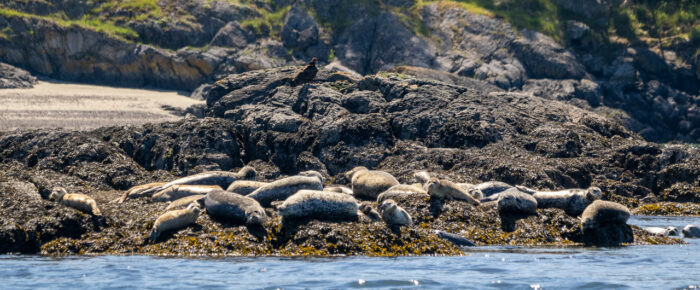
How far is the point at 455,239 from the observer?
9.81 metres

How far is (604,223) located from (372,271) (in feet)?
12.9

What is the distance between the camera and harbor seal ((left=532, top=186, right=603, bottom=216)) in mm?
10656

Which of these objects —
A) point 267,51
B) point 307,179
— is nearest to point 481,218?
point 307,179

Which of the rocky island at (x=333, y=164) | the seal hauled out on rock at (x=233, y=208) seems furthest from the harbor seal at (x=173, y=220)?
the seal hauled out on rock at (x=233, y=208)

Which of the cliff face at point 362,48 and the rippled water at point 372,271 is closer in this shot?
the rippled water at point 372,271

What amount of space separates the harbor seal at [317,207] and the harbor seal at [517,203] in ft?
7.81

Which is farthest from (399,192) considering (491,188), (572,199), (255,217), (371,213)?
(255,217)

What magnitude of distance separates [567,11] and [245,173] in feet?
142

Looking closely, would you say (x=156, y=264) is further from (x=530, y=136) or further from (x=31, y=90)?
(x=31, y=90)

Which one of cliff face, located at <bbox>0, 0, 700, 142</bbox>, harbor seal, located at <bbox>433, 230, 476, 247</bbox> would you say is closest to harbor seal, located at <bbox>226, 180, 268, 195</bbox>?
harbor seal, located at <bbox>433, 230, 476, 247</bbox>

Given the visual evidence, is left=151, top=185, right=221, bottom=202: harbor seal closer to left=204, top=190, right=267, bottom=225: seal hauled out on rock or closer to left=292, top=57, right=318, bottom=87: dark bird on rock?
left=204, top=190, right=267, bottom=225: seal hauled out on rock

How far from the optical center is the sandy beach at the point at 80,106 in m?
28.3

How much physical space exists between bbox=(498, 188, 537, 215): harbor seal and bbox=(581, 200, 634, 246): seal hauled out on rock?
2.34 feet

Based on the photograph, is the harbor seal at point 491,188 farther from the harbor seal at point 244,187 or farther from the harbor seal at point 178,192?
the harbor seal at point 178,192
